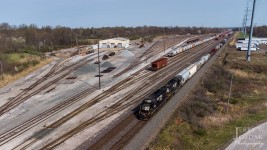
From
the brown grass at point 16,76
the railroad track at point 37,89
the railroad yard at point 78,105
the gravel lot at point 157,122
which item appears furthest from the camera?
the brown grass at point 16,76

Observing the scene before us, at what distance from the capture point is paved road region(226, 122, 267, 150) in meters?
29.7

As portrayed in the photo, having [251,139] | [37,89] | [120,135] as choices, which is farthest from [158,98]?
[37,89]

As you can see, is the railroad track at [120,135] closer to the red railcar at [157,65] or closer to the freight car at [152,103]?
the freight car at [152,103]

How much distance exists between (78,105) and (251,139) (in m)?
23.9

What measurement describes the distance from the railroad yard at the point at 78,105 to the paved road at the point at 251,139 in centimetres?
1046

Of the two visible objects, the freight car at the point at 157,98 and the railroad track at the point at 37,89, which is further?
the railroad track at the point at 37,89

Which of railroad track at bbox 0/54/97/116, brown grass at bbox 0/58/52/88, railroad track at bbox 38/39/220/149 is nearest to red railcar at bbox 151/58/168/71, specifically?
railroad track at bbox 38/39/220/149

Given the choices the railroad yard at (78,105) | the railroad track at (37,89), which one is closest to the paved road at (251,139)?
the railroad yard at (78,105)

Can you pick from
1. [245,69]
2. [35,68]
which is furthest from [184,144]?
[35,68]

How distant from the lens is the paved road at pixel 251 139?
Answer: 2966cm

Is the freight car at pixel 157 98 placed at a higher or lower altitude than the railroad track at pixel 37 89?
higher

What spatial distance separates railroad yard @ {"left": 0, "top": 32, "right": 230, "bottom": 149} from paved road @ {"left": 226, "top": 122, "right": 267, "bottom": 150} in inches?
412

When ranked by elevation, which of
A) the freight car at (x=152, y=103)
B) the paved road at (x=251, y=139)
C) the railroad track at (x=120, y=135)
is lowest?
the paved road at (x=251, y=139)

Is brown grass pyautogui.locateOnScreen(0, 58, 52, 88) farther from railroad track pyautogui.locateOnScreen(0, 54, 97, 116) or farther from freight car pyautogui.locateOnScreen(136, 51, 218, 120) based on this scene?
freight car pyautogui.locateOnScreen(136, 51, 218, 120)
